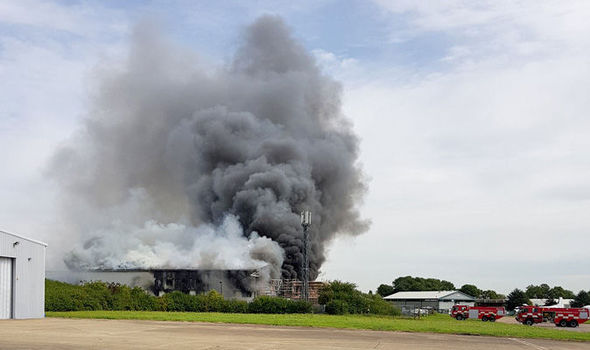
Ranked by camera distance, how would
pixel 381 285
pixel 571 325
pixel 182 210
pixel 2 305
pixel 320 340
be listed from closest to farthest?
pixel 320 340 → pixel 2 305 → pixel 571 325 → pixel 182 210 → pixel 381 285

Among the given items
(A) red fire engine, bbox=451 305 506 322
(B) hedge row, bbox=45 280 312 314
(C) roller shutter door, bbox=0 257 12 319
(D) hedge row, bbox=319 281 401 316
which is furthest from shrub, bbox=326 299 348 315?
(C) roller shutter door, bbox=0 257 12 319

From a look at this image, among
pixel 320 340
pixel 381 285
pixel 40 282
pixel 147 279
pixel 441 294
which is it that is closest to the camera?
pixel 320 340

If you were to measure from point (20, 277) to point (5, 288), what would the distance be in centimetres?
139

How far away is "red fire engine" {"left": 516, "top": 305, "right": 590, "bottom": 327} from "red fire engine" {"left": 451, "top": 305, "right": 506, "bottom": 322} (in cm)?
369

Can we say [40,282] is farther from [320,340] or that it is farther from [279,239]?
[279,239]

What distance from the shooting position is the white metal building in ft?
138

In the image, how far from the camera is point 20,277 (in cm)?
4328

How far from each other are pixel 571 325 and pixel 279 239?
3777 cm

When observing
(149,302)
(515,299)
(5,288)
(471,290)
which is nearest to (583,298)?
(515,299)

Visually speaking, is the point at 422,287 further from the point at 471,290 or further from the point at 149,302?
the point at 149,302

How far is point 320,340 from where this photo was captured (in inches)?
1115

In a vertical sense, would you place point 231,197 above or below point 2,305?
above

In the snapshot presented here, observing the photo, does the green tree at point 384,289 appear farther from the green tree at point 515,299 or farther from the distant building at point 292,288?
the distant building at point 292,288

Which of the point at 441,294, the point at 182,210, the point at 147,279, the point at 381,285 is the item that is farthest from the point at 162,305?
the point at 381,285
